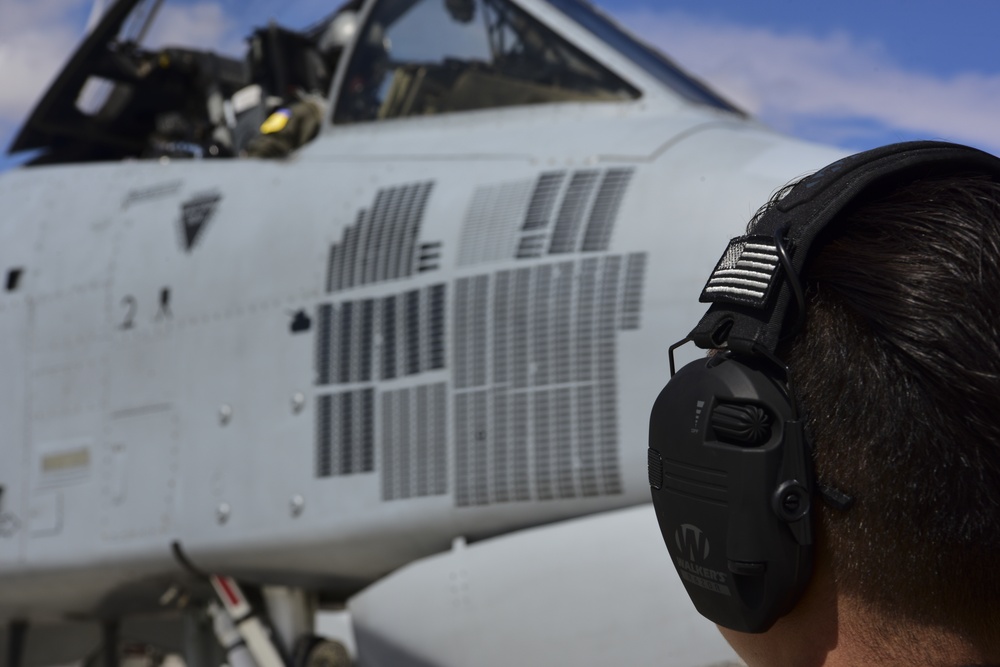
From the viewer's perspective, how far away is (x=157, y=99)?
721 cm

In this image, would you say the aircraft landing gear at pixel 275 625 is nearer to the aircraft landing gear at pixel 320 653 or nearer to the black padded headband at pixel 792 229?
the aircraft landing gear at pixel 320 653

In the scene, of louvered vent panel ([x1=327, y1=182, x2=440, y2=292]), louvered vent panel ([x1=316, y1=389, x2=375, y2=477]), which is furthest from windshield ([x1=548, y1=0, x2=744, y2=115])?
louvered vent panel ([x1=316, y1=389, x2=375, y2=477])

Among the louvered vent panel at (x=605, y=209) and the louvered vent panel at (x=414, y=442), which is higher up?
the louvered vent panel at (x=605, y=209)

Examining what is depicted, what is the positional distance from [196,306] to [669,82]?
2.15 metres

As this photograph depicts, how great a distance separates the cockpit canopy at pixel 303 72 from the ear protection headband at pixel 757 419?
136 inches

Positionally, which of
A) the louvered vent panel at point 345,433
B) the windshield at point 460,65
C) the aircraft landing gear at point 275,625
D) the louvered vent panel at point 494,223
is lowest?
the aircraft landing gear at point 275,625

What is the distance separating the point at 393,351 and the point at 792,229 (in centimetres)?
313

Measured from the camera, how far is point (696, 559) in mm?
1042

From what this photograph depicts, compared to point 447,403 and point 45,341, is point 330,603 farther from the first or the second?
point 45,341

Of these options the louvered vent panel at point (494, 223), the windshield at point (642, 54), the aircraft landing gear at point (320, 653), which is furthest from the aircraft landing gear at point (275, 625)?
the windshield at point (642, 54)

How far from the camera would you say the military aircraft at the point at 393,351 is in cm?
349

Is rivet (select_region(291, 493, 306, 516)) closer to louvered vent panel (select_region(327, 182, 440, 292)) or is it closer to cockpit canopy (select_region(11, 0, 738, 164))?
louvered vent panel (select_region(327, 182, 440, 292))

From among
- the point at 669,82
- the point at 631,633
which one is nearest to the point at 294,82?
the point at 669,82

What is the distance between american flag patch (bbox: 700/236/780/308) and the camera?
0.95 metres
